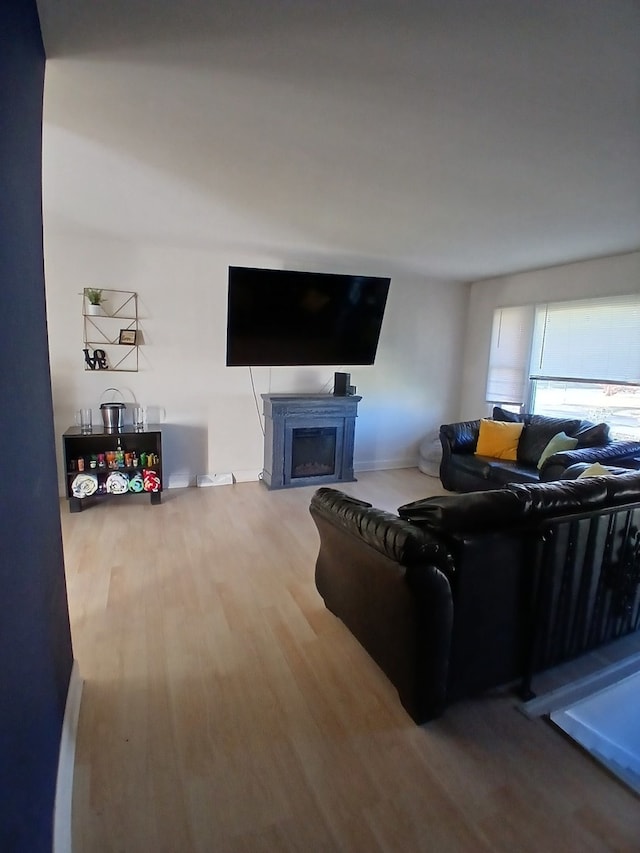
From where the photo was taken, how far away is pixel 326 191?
2697 millimetres

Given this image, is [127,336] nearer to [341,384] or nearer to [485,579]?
[341,384]

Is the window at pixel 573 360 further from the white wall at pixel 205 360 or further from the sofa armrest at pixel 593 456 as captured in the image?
the white wall at pixel 205 360

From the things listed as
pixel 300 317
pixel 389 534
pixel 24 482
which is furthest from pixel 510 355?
pixel 24 482

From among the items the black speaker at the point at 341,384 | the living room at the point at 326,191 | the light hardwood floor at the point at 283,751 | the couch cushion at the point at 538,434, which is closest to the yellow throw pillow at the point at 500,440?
the couch cushion at the point at 538,434

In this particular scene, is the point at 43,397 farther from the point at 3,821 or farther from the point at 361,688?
the point at 361,688

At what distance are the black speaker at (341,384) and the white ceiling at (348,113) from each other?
5.98ft

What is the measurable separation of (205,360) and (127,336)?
2.53ft

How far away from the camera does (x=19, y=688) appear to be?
1.01m

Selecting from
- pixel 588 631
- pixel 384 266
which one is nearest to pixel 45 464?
pixel 588 631

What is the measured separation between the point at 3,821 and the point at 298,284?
13.8ft

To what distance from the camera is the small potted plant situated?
3912mm

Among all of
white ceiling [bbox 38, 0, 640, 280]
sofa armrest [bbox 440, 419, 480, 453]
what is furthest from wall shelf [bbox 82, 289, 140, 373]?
sofa armrest [bbox 440, 419, 480, 453]

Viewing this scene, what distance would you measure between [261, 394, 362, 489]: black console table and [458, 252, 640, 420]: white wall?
1.94 meters

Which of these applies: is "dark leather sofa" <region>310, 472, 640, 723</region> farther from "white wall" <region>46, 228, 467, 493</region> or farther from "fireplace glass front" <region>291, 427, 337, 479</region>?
"white wall" <region>46, 228, 467, 493</region>
